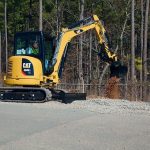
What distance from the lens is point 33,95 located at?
18.1 meters

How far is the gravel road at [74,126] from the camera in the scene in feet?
32.0

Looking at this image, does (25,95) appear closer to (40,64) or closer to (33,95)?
(33,95)

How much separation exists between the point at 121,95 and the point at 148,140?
46.1ft

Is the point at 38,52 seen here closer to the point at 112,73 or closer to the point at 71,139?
the point at 112,73

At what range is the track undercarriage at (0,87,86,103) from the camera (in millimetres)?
17969

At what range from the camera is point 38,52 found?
60.7 feet

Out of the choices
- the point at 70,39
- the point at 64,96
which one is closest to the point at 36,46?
the point at 70,39

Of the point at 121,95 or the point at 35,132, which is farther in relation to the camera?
the point at 121,95

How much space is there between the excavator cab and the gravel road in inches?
77.3

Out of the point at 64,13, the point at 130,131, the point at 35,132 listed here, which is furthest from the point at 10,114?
the point at 64,13

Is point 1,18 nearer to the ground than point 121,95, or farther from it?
farther from it

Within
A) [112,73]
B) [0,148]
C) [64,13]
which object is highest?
[64,13]

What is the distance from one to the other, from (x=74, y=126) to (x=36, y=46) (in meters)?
7.00

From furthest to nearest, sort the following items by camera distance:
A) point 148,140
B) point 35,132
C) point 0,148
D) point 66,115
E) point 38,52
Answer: point 38,52
point 66,115
point 35,132
point 148,140
point 0,148
